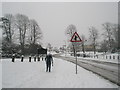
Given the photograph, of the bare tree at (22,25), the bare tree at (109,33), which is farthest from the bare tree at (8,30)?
the bare tree at (109,33)

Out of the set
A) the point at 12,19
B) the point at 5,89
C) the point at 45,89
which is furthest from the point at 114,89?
the point at 12,19

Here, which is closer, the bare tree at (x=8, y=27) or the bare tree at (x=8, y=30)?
the bare tree at (x=8, y=30)

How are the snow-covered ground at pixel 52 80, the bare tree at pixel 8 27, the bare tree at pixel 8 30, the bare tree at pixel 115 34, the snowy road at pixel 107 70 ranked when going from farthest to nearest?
the bare tree at pixel 115 34
the bare tree at pixel 8 27
the bare tree at pixel 8 30
the snowy road at pixel 107 70
the snow-covered ground at pixel 52 80

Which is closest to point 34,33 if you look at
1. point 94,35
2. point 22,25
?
point 22,25

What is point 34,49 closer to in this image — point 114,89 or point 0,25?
point 0,25

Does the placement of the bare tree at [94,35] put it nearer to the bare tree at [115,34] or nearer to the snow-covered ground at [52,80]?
the bare tree at [115,34]

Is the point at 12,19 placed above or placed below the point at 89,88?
above

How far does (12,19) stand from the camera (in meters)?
31.5

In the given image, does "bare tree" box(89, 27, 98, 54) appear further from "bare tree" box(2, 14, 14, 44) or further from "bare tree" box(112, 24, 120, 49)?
"bare tree" box(2, 14, 14, 44)

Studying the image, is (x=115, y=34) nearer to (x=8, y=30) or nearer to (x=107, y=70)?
(x=107, y=70)

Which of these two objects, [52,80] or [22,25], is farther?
[22,25]

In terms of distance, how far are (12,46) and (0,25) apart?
7584 mm

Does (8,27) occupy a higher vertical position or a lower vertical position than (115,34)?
higher

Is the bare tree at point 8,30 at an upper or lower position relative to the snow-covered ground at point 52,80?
upper
